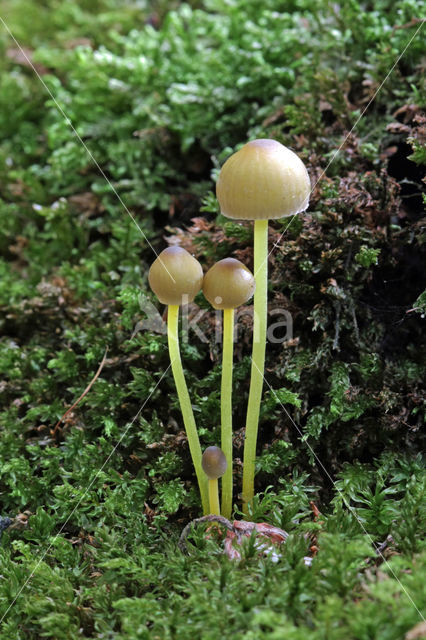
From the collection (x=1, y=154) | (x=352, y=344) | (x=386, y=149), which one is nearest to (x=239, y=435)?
(x=352, y=344)

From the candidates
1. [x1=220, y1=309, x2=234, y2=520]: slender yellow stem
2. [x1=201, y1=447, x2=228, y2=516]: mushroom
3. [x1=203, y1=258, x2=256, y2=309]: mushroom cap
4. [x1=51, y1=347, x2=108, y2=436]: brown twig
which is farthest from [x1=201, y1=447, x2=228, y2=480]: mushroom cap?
[x1=51, y1=347, x2=108, y2=436]: brown twig

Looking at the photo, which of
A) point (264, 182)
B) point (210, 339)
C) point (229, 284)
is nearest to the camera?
point (264, 182)

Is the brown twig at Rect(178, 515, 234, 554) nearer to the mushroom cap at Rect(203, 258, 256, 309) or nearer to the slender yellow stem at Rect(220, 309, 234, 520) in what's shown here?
the slender yellow stem at Rect(220, 309, 234, 520)

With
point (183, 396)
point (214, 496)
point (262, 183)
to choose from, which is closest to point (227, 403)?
point (183, 396)

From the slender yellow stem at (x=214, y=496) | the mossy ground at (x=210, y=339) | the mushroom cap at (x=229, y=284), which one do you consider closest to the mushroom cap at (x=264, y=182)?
the mushroom cap at (x=229, y=284)

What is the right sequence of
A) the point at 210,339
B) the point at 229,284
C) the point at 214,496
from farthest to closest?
the point at 210,339
the point at 214,496
the point at 229,284

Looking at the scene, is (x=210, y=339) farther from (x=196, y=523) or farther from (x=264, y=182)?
(x=264, y=182)

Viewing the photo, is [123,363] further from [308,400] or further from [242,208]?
[242,208]
